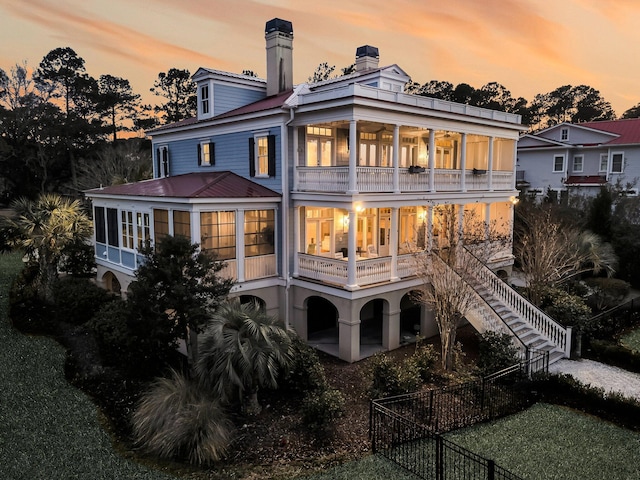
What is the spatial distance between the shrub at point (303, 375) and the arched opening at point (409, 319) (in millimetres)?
5808

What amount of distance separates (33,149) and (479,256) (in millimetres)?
51306

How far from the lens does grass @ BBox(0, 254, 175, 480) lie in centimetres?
943

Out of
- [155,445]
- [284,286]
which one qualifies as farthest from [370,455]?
[284,286]

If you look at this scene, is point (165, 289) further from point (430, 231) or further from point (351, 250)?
point (430, 231)

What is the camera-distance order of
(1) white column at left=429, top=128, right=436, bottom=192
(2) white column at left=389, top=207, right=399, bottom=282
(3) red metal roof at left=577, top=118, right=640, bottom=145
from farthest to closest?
(3) red metal roof at left=577, top=118, right=640, bottom=145 < (1) white column at left=429, top=128, right=436, bottom=192 < (2) white column at left=389, top=207, right=399, bottom=282

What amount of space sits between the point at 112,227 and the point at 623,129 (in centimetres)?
3847

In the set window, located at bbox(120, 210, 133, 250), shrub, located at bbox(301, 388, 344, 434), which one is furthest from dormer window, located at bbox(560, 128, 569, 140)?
shrub, located at bbox(301, 388, 344, 434)

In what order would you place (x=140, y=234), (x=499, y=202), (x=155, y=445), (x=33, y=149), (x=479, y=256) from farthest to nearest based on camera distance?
(x=33, y=149)
(x=499, y=202)
(x=140, y=234)
(x=479, y=256)
(x=155, y=445)

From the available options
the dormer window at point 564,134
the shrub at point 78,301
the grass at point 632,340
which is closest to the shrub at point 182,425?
the shrub at point 78,301

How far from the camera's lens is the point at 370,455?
399 inches

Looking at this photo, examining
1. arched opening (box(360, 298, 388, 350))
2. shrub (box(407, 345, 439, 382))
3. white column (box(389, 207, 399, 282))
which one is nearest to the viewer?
shrub (box(407, 345, 439, 382))

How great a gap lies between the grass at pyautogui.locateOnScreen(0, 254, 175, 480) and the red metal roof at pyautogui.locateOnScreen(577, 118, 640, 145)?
38.8m

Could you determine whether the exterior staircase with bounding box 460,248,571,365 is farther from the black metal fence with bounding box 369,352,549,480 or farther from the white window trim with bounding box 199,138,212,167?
the white window trim with bounding box 199,138,212,167


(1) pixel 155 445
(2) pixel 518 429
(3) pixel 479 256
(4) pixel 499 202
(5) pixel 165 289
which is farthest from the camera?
(4) pixel 499 202
